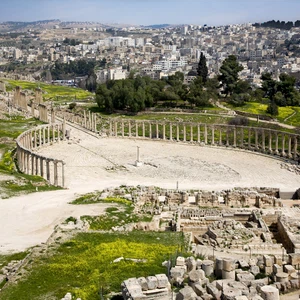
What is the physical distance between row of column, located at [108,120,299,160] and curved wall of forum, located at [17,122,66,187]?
893 cm

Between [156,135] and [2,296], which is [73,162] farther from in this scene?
[2,296]

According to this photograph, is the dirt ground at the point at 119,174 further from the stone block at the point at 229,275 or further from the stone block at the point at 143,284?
the stone block at the point at 229,275

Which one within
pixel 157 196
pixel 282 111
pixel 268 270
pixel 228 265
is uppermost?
pixel 228 265

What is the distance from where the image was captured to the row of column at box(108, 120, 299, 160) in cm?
7412

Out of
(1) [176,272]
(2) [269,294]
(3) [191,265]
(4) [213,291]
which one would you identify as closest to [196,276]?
(1) [176,272]

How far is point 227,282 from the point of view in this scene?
23.3m

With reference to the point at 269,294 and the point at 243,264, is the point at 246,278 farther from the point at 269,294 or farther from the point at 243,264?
the point at 269,294

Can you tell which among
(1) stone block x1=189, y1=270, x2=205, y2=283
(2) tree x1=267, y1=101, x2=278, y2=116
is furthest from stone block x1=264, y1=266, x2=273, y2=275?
(2) tree x1=267, y1=101, x2=278, y2=116

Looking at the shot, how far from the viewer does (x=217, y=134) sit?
3290 inches

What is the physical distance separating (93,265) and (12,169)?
33.5 metres

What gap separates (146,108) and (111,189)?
52.9 metres

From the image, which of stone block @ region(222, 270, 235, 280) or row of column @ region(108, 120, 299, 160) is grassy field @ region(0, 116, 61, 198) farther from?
stone block @ region(222, 270, 235, 280)

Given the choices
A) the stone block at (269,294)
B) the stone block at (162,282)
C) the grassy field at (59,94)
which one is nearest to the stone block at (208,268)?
the stone block at (162,282)

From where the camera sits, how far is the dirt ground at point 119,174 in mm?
38384
